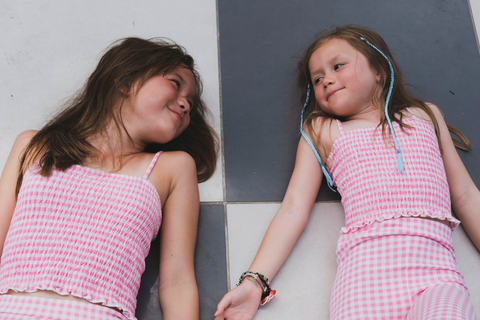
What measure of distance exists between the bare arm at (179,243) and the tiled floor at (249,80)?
7cm

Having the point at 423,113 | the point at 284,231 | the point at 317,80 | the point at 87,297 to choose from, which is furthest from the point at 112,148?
the point at 423,113

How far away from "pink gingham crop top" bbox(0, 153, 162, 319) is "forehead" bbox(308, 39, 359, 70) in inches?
23.1

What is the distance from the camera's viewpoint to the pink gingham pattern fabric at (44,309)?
0.77 meters

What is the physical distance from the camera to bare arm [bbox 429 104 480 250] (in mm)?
1053

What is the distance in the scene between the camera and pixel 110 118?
1042 mm

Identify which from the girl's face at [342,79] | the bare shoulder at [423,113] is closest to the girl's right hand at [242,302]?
the girl's face at [342,79]

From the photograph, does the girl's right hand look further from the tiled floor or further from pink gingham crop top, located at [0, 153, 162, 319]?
pink gingham crop top, located at [0, 153, 162, 319]

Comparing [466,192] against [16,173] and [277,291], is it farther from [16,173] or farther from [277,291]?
[16,173]

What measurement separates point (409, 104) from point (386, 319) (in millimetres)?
599

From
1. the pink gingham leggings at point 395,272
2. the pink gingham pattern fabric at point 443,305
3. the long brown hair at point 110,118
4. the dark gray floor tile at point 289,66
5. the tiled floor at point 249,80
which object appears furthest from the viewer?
the dark gray floor tile at point 289,66

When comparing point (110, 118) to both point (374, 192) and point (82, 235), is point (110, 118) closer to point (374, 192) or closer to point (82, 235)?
point (82, 235)

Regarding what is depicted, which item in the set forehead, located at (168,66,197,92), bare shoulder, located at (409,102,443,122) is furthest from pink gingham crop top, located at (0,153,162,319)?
bare shoulder, located at (409,102,443,122)

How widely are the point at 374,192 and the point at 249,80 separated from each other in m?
0.54

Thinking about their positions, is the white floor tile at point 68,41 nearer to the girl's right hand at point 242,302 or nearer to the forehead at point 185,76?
the forehead at point 185,76
